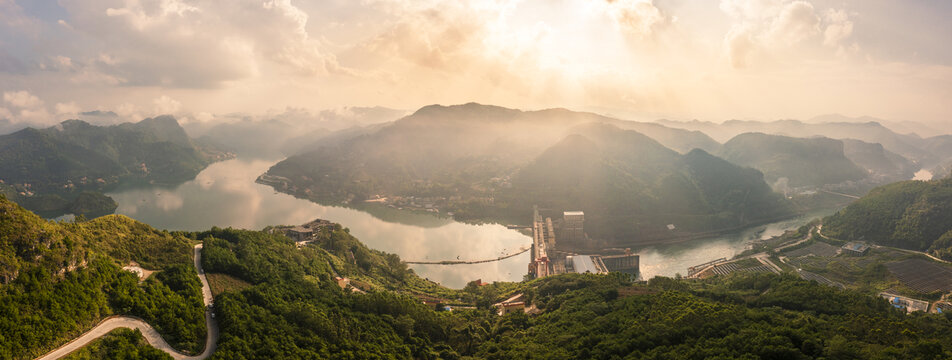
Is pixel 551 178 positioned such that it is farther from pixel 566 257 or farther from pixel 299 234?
pixel 299 234

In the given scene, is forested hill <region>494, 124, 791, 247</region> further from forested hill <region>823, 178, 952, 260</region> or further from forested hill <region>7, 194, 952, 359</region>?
forested hill <region>7, 194, 952, 359</region>

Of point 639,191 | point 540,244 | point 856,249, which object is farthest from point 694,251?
point 540,244

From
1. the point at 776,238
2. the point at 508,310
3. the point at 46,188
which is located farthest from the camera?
the point at 46,188

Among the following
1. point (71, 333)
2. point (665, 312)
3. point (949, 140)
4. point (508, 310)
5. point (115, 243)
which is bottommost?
point (508, 310)

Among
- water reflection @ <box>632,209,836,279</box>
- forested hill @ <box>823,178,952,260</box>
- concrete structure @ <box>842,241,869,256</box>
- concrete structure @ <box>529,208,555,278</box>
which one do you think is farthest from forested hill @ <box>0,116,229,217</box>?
forested hill @ <box>823,178,952,260</box>

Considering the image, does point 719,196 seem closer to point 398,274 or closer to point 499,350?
point 398,274

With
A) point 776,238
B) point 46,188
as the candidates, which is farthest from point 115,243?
point 46,188

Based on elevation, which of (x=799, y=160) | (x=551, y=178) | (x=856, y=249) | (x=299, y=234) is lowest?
(x=856, y=249)
